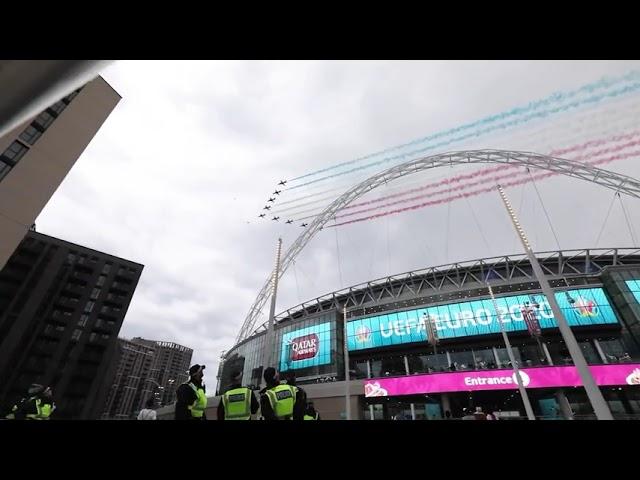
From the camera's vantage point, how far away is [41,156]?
56.5 ft

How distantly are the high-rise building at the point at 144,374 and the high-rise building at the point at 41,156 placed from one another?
319 ft

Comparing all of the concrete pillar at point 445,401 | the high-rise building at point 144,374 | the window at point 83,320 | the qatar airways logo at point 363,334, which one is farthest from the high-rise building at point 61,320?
the high-rise building at point 144,374

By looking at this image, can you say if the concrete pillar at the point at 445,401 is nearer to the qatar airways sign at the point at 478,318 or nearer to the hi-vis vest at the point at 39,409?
the qatar airways sign at the point at 478,318

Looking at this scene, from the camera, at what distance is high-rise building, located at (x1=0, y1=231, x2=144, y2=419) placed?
43.4m

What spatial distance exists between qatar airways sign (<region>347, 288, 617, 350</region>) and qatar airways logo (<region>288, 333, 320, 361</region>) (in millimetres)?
5145

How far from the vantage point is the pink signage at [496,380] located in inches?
1001

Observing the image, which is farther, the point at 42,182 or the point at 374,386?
the point at 374,386

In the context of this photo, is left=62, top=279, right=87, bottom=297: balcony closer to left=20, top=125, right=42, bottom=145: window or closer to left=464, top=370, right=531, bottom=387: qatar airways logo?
left=20, top=125, right=42, bottom=145: window

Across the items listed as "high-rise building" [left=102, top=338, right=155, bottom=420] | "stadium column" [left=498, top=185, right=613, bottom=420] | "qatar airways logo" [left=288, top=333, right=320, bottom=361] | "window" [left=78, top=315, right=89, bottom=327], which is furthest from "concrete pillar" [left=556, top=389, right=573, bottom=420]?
"high-rise building" [left=102, top=338, right=155, bottom=420]
